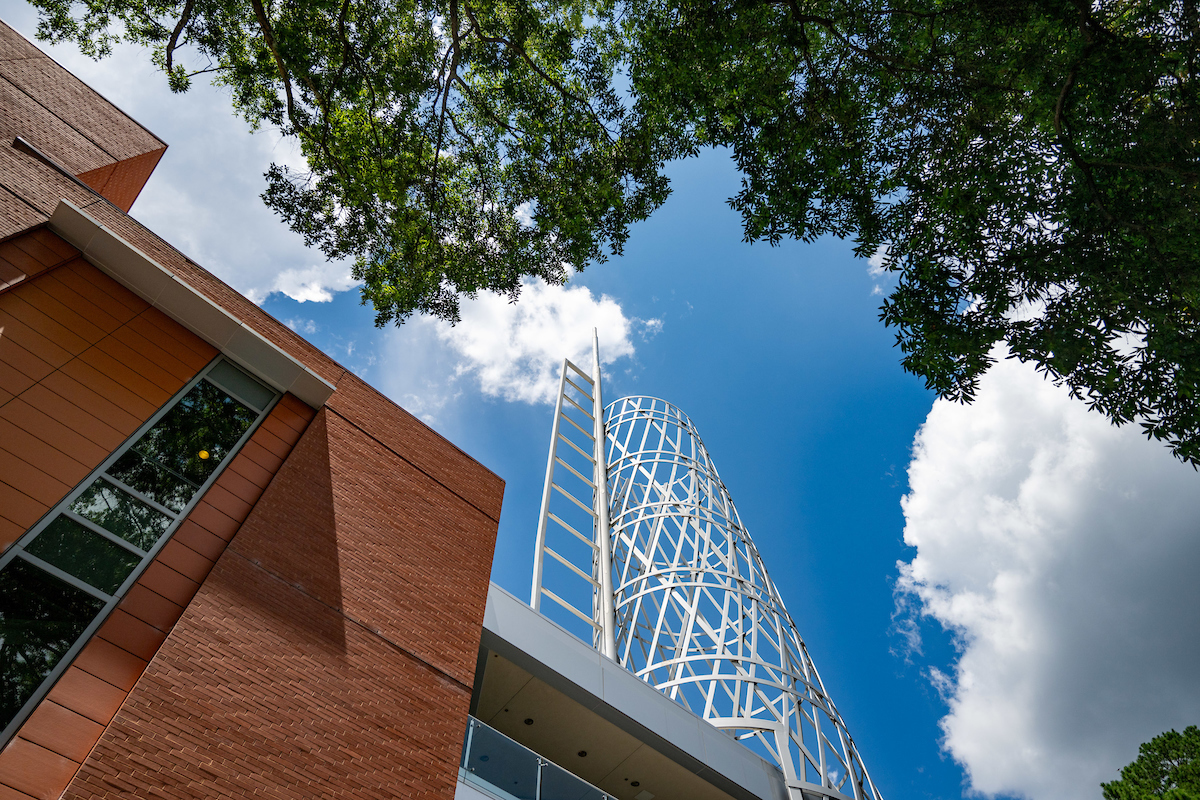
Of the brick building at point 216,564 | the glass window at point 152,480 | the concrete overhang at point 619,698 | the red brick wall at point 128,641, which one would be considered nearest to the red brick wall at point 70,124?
the brick building at point 216,564

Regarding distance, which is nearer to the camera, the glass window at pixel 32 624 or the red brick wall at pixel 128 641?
the red brick wall at pixel 128 641

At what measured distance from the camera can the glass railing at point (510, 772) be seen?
8547mm

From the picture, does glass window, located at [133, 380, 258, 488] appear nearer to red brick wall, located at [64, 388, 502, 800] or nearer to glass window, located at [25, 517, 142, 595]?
red brick wall, located at [64, 388, 502, 800]

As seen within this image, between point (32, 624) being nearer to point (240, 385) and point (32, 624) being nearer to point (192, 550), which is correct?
point (192, 550)

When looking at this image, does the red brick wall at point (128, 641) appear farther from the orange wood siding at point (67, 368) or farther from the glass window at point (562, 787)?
the glass window at point (562, 787)

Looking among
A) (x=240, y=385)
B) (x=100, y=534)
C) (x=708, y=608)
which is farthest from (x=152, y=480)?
(x=708, y=608)

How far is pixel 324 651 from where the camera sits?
26.2ft

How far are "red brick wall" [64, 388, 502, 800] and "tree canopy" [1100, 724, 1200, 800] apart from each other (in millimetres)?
19789

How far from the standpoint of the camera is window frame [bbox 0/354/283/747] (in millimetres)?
6066

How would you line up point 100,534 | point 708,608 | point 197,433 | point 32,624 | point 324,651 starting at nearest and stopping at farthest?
point 32,624, point 100,534, point 324,651, point 197,433, point 708,608

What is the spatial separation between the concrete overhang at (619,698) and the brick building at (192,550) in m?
1.21

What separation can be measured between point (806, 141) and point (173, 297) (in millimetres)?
9085

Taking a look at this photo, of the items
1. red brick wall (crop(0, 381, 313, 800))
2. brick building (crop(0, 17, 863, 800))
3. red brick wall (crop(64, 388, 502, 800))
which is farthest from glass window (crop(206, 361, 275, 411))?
red brick wall (crop(64, 388, 502, 800))

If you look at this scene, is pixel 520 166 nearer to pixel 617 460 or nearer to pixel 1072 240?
pixel 1072 240
